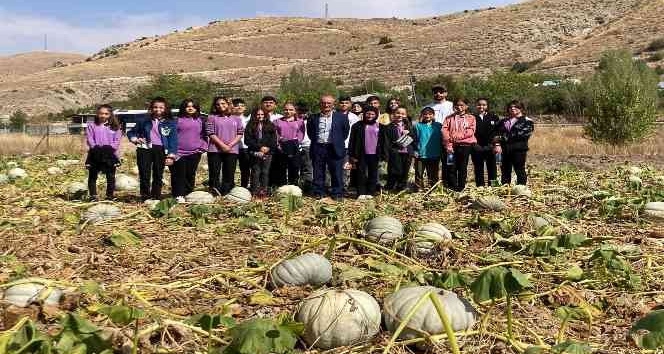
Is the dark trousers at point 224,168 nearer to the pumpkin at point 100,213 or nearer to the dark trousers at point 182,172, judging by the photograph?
the dark trousers at point 182,172

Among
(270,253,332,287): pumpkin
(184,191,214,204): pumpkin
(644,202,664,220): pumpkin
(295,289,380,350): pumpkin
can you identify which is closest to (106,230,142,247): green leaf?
(270,253,332,287): pumpkin

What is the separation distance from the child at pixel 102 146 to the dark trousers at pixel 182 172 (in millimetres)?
871

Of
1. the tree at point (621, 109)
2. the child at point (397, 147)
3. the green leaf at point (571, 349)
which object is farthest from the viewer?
the tree at point (621, 109)

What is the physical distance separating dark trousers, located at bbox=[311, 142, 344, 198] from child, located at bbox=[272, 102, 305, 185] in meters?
0.59

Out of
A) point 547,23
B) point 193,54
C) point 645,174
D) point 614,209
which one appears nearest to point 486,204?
point 614,209

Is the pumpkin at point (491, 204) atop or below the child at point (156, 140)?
below

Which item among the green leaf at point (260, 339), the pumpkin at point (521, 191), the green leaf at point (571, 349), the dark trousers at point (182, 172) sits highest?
the dark trousers at point (182, 172)

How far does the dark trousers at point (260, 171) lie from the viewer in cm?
905

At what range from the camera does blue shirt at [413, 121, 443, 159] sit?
9.20 meters

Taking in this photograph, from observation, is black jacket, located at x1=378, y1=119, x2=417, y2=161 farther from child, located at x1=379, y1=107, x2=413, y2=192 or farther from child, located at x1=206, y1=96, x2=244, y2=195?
child, located at x1=206, y1=96, x2=244, y2=195

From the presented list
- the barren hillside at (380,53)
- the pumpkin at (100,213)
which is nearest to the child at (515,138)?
the pumpkin at (100,213)

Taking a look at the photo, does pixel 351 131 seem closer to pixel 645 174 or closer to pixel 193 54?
pixel 645 174

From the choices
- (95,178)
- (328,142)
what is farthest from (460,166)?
(95,178)

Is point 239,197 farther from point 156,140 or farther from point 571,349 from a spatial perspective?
point 571,349
